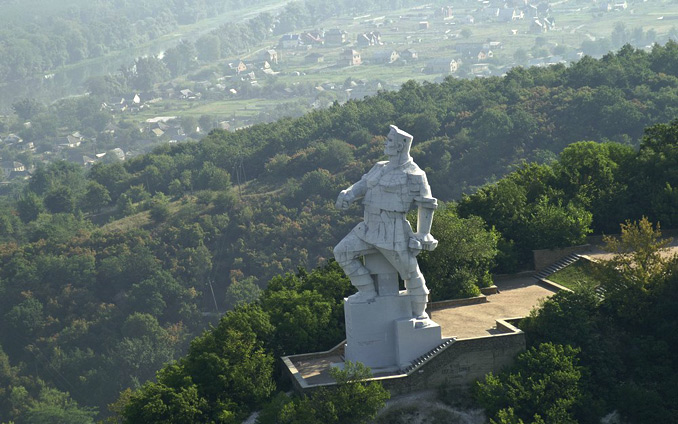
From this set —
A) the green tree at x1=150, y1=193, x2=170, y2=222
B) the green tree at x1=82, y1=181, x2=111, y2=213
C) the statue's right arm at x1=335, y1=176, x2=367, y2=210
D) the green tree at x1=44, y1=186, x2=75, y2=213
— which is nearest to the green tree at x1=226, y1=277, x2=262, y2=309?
the green tree at x1=150, y1=193, x2=170, y2=222

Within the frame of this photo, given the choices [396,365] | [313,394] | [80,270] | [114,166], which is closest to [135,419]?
[313,394]

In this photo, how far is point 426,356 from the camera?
110 feet

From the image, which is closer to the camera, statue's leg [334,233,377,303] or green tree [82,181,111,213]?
statue's leg [334,233,377,303]

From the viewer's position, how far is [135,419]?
110 feet

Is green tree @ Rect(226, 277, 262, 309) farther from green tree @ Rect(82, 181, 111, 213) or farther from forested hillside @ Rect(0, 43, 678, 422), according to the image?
green tree @ Rect(82, 181, 111, 213)

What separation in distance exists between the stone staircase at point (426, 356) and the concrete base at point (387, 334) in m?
0.12

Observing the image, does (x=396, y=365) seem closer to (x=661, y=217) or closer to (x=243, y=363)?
(x=243, y=363)

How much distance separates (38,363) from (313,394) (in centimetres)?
4903

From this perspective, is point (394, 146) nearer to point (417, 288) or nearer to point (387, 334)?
point (417, 288)

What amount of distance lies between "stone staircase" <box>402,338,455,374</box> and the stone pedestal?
12 centimetres

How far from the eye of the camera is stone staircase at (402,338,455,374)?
33.3 meters

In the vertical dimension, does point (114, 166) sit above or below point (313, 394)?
below

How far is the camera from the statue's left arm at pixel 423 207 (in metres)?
33.1

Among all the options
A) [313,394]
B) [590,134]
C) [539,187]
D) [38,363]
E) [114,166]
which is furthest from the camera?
[114,166]
